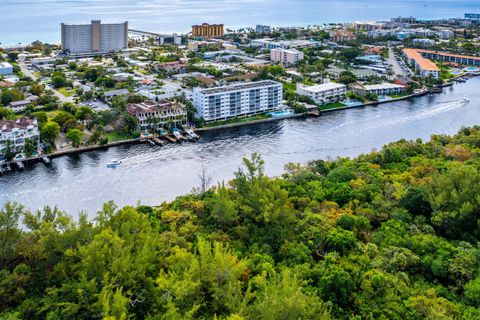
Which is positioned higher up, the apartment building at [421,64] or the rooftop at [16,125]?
the apartment building at [421,64]

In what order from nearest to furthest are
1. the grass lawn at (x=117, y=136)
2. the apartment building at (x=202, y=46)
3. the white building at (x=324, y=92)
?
the grass lawn at (x=117, y=136) → the white building at (x=324, y=92) → the apartment building at (x=202, y=46)

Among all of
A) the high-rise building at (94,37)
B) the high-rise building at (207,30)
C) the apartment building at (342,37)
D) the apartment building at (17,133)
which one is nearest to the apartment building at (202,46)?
the high-rise building at (94,37)

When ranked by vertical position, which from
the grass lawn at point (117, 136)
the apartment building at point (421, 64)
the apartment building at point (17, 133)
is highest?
the apartment building at point (421, 64)

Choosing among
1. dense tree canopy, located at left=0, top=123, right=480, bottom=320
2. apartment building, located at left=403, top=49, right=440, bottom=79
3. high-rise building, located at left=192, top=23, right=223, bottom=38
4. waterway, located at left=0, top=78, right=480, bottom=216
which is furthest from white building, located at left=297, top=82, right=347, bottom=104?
high-rise building, located at left=192, top=23, right=223, bottom=38

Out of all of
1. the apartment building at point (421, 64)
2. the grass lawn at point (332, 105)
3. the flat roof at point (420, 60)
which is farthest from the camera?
the flat roof at point (420, 60)

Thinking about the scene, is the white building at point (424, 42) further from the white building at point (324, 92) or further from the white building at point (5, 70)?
the white building at point (5, 70)

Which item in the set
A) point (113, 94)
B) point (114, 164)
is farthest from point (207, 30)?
point (114, 164)
